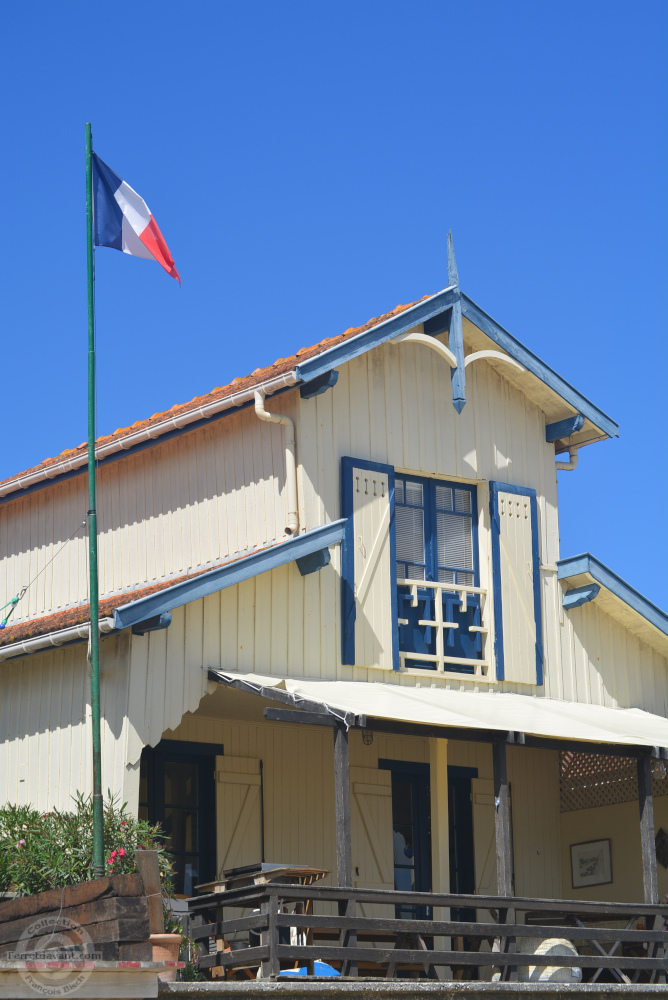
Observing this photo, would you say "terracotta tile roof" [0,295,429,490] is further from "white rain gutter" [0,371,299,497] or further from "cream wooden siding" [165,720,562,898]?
"cream wooden siding" [165,720,562,898]

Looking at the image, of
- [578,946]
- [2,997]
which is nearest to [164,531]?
[578,946]

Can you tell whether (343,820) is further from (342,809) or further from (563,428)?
(563,428)

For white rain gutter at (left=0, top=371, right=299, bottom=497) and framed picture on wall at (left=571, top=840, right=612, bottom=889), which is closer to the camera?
white rain gutter at (left=0, top=371, right=299, bottom=497)

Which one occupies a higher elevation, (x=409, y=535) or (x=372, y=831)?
(x=409, y=535)

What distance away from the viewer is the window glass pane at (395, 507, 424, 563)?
14.5 meters

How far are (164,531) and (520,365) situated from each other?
4532 mm

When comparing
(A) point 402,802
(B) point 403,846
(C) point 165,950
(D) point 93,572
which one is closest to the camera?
(C) point 165,950

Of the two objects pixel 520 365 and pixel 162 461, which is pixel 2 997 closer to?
pixel 162 461

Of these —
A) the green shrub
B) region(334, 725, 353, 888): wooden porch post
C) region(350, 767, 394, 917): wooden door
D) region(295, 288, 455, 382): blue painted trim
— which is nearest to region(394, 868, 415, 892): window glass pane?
region(350, 767, 394, 917): wooden door

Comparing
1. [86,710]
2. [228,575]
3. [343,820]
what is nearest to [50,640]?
[86,710]

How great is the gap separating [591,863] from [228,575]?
7.10 metres

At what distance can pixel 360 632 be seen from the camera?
13688mm

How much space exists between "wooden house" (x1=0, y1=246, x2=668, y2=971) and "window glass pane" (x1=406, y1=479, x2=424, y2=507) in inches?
1.6

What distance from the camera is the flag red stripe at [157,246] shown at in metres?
11.3
